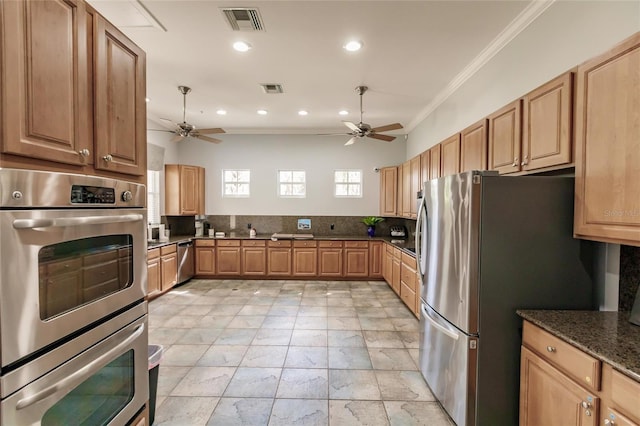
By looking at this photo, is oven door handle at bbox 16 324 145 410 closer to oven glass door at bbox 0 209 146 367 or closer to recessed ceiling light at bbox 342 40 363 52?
oven glass door at bbox 0 209 146 367

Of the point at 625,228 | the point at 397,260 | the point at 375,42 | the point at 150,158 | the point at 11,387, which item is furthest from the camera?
the point at 150,158

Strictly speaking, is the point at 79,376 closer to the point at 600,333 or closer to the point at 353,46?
the point at 600,333

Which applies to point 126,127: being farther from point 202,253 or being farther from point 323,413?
point 202,253

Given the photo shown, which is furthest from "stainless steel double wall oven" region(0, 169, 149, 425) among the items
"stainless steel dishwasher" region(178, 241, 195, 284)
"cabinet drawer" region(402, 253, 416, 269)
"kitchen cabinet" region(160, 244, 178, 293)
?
"stainless steel dishwasher" region(178, 241, 195, 284)

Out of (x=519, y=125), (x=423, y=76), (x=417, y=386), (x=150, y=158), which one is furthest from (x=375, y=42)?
(x=150, y=158)

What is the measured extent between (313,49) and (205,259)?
4511 millimetres

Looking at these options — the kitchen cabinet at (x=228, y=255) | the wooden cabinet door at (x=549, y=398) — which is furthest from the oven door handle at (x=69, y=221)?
the kitchen cabinet at (x=228, y=255)

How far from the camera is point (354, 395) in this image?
239cm

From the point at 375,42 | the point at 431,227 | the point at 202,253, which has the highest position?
the point at 375,42

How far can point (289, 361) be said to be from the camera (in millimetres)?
2912

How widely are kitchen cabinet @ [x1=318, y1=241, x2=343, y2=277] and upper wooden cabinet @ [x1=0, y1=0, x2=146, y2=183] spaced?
4.53 meters

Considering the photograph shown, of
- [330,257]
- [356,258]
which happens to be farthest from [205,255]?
[356,258]

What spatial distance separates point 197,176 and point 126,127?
495cm

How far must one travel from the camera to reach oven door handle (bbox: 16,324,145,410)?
0.94 metres
